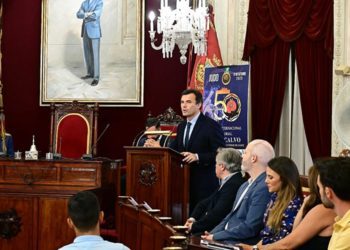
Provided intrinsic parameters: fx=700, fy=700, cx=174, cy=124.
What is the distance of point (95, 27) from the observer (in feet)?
31.3

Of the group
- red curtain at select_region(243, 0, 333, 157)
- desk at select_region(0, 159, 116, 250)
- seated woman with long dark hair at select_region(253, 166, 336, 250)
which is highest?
red curtain at select_region(243, 0, 333, 157)

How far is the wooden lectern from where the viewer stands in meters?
5.34

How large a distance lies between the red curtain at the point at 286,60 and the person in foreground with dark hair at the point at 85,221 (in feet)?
15.7

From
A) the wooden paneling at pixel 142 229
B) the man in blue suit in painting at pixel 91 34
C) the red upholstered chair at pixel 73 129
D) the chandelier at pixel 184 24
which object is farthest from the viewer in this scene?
the man in blue suit in painting at pixel 91 34

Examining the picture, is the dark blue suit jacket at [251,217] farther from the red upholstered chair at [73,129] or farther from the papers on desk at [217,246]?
the red upholstered chair at [73,129]

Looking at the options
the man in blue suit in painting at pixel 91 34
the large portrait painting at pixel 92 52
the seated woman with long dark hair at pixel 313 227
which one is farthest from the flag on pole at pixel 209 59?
the seated woman with long dark hair at pixel 313 227

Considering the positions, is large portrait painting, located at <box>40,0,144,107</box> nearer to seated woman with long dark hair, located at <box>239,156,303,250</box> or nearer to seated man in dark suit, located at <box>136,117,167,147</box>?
seated man in dark suit, located at <box>136,117,167,147</box>

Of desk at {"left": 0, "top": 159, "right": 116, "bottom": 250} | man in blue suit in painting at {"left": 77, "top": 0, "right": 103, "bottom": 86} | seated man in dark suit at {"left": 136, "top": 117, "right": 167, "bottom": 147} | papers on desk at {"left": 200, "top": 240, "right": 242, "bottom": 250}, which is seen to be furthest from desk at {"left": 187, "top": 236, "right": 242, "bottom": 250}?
man in blue suit in painting at {"left": 77, "top": 0, "right": 103, "bottom": 86}

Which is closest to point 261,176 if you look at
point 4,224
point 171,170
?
point 171,170

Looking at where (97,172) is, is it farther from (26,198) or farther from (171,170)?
(171,170)

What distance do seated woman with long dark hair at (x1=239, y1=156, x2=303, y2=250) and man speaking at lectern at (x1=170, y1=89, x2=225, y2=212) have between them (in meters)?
1.50

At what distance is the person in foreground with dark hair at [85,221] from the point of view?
2811mm

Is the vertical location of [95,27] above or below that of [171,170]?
above

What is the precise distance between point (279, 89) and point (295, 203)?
162 inches
